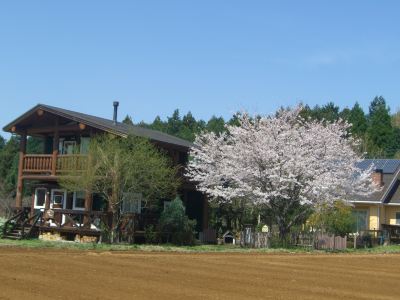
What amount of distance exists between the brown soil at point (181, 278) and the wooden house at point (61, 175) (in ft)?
31.1

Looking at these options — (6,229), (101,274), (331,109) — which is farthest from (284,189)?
(331,109)

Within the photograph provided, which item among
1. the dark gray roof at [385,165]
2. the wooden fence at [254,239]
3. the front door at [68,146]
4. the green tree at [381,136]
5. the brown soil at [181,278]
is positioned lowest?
the brown soil at [181,278]

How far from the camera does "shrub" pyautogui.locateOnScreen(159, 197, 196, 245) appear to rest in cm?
2875

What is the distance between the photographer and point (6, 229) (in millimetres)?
28969

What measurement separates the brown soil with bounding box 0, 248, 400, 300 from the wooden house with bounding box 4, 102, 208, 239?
9.47 metres

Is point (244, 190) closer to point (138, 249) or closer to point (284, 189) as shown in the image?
point (284, 189)

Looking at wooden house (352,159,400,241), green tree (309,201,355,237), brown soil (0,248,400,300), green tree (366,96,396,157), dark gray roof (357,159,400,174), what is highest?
green tree (366,96,396,157)

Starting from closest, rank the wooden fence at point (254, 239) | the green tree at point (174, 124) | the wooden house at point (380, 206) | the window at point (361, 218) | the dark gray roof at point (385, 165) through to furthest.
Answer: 1. the wooden fence at point (254, 239)
2. the wooden house at point (380, 206)
3. the window at point (361, 218)
4. the dark gray roof at point (385, 165)
5. the green tree at point (174, 124)

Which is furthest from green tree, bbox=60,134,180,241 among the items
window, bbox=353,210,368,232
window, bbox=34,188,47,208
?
window, bbox=353,210,368,232

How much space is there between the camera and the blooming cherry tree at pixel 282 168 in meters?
28.9

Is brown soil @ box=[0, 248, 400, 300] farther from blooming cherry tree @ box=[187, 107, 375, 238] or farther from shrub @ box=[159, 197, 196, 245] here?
blooming cherry tree @ box=[187, 107, 375, 238]

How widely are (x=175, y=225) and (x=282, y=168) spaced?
568 centimetres

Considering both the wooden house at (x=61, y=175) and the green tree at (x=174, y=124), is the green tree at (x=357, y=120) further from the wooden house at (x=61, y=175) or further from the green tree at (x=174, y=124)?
the wooden house at (x=61, y=175)

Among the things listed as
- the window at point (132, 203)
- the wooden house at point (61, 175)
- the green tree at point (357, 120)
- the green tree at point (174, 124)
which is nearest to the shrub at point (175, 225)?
the wooden house at point (61, 175)
